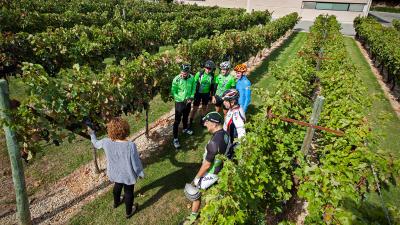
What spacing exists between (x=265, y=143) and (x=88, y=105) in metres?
3.23

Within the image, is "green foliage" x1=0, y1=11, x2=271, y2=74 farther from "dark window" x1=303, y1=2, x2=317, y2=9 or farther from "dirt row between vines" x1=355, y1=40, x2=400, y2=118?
"dark window" x1=303, y1=2, x2=317, y2=9

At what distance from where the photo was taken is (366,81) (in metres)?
15.7

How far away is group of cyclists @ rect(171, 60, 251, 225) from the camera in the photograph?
457cm

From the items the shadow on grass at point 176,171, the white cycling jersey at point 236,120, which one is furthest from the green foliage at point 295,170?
the shadow on grass at point 176,171

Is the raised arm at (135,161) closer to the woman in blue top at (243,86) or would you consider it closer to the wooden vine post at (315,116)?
the wooden vine post at (315,116)

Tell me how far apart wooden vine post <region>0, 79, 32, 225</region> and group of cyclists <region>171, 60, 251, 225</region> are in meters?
2.72

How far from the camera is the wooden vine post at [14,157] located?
4099 millimetres

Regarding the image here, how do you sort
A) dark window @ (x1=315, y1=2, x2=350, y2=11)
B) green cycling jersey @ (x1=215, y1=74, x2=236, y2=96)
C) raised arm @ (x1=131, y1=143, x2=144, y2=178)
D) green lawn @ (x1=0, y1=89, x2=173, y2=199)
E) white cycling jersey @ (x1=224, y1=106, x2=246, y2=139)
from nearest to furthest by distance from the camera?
raised arm @ (x1=131, y1=143, x2=144, y2=178), white cycling jersey @ (x1=224, y1=106, x2=246, y2=139), green lawn @ (x1=0, y1=89, x2=173, y2=199), green cycling jersey @ (x1=215, y1=74, x2=236, y2=96), dark window @ (x1=315, y1=2, x2=350, y2=11)

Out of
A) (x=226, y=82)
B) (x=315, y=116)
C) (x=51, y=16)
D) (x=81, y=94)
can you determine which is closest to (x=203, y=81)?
(x=226, y=82)

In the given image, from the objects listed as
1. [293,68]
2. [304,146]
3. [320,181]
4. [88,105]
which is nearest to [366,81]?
[293,68]

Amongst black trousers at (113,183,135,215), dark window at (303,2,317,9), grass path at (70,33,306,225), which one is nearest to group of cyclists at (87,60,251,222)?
black trousers at (113,183,135,215)

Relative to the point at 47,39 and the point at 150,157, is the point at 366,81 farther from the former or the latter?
the point at 47,39

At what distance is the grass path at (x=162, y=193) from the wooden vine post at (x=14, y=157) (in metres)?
0.88

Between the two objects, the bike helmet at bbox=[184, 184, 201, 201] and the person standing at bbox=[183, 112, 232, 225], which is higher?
the person standing at bbox=[183, 112, 232, 225]
